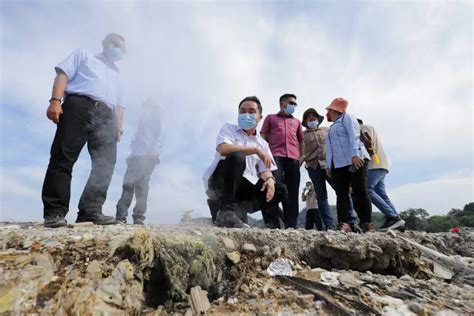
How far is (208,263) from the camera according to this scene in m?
2.18

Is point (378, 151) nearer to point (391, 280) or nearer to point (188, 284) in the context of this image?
point (391, 280)

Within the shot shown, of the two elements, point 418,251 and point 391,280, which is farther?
point 418,251

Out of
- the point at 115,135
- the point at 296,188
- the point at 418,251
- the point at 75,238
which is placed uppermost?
the point at 115,135

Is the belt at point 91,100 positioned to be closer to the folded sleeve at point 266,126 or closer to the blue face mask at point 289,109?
the folded sleeve at point 266,126

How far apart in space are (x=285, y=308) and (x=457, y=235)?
435cm

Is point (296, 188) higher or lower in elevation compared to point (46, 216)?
higher

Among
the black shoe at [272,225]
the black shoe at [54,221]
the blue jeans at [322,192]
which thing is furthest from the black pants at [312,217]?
the black shoe at [54,221]

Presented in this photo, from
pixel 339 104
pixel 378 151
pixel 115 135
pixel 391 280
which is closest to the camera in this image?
pixel 391 280

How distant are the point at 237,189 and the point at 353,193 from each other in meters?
1.60

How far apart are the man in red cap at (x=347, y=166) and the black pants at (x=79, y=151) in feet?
9.20

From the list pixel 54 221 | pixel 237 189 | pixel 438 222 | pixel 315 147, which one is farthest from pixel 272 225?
pixel 438 222

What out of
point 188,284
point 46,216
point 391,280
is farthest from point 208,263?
point 46,216

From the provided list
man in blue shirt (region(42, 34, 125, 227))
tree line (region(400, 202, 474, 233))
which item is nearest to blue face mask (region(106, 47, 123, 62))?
man in blue shirt (region(42, 34, 125, 227))

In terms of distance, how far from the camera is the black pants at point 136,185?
189 inches
